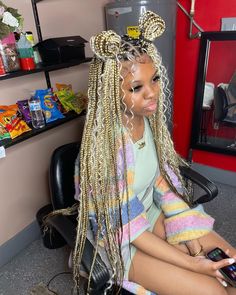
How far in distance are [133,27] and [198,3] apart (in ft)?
1.78

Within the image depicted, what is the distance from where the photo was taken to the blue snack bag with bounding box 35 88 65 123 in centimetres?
137

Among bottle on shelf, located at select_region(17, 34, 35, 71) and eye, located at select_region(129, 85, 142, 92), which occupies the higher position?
bottle on shelf, located at select_region(17, 34, 35, 71)

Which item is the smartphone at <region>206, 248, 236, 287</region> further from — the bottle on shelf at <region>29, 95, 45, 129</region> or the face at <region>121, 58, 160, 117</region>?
the bottle on shelf at <region>29, 95, 45, 129</region>

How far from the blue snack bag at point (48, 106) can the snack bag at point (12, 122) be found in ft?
0.43

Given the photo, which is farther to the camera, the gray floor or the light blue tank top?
the gray floor

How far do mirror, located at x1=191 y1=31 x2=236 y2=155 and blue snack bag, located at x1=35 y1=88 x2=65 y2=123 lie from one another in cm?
110

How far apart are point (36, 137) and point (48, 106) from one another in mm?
261

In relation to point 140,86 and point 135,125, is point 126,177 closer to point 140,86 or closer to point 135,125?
point 135,125

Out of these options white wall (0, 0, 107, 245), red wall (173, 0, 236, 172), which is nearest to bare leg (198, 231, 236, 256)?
white wall (0, 0, 107, 245)

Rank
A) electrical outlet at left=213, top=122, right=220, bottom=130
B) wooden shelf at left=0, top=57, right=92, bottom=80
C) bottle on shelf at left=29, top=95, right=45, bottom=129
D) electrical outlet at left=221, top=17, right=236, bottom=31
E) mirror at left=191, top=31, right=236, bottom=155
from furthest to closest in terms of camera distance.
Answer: electrical outlet at left=213, top=122, right=220, bottom=130
mirror at left=191, top=31, right=236, bottom=155
electrical outlet at left=221, top=17, right=236, bottom=31
bottle on shelf at left=29, top=95, right=45, bottom=129
wooden shelf at left=0, top=57, right=92, bottom=80

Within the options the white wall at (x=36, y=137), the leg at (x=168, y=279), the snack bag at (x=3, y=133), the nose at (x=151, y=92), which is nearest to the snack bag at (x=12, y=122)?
the snack bag at (x=3, y=133)

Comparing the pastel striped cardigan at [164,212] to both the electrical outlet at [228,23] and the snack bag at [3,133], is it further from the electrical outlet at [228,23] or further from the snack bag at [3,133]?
the electrical outlet at [228,23]

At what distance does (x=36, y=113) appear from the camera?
1.32 m

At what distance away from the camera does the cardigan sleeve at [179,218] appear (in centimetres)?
107
